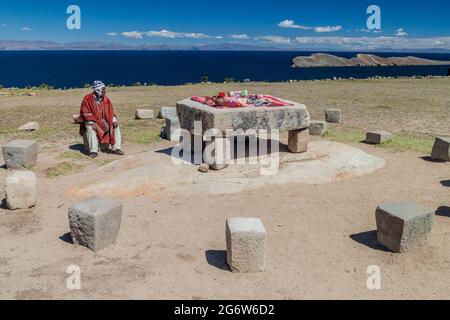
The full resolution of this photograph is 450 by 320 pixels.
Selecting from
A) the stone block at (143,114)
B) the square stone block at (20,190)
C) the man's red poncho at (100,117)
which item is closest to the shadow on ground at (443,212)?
the square stone block at (20,190)

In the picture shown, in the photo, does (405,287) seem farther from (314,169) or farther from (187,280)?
(314,169)

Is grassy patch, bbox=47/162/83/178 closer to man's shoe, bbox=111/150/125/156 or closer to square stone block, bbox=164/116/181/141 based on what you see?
man's shoe, bbox=111/150/125/156

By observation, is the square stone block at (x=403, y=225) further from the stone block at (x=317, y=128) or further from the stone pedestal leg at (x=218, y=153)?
the stone block at (x=317, y=128)

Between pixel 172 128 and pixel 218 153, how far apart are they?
4.15m

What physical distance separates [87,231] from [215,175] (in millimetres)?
3293

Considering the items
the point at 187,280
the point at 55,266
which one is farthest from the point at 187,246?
the point at 55,266

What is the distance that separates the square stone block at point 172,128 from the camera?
41.7 feet

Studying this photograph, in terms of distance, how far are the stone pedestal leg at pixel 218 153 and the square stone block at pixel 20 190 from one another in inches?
132

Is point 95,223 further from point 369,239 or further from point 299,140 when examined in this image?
point 299,140

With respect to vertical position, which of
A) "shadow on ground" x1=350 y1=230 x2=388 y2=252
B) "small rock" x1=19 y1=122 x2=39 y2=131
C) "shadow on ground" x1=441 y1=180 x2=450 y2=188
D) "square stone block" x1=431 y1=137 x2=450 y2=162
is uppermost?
"small rock" x1=19 y1=122 x2=39 y2=131

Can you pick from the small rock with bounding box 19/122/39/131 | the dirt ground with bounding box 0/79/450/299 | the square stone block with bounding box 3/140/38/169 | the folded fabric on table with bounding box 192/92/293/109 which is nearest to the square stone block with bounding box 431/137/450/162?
the dirt ground with bounding box 0/79/450/299

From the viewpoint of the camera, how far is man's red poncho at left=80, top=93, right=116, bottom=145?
1127 centimetres

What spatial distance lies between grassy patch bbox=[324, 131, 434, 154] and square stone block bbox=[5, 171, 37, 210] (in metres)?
8.23

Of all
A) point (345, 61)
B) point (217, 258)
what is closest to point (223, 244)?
point (217, 258)
